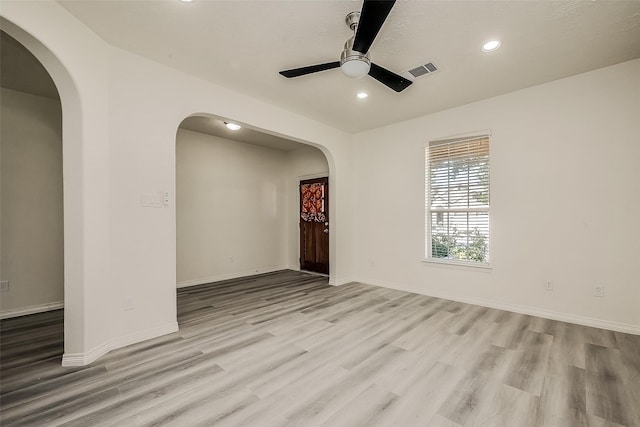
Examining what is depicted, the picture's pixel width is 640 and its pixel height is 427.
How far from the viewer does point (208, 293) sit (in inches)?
177

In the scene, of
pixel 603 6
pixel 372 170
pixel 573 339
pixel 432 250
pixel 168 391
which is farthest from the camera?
pixel 372 170

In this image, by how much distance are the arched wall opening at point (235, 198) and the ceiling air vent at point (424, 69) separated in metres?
2.36

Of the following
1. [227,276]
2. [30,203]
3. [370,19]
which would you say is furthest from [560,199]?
[30,203]

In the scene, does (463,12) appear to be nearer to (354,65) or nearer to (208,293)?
(354,65)

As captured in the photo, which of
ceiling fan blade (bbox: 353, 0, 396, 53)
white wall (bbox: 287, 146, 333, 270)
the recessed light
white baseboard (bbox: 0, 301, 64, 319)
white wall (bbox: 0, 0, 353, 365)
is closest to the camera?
ceiling fan blade (bbox: 353, 0, 396, 53)

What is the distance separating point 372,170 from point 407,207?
39.3 inches

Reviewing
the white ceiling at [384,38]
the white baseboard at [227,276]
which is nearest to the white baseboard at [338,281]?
the white baseboard at [227,276]

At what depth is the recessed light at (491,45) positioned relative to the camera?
2.54 meters

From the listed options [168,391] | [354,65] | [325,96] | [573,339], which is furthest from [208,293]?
[573,339]

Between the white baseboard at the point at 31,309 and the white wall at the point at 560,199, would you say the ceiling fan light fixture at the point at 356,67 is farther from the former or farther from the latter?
the white baseboard at the point at 31,309

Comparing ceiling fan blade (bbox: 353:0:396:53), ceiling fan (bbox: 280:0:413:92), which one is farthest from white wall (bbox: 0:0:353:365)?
ceiling fan blade (bbox: 353:0:396:53)

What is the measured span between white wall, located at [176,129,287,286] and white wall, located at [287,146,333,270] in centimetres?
15

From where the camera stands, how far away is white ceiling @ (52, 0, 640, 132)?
2.14 meters

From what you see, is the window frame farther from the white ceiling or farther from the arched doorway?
the arched doorway
